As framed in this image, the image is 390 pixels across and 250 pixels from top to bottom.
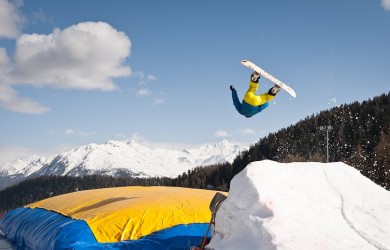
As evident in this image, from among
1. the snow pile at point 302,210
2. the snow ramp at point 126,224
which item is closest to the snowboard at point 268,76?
the snow ramp at point 126,224

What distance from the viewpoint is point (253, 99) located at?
340 inches

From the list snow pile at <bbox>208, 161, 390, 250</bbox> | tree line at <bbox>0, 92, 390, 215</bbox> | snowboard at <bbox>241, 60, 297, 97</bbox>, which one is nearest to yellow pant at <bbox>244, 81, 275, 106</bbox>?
snowboard at <bbox>241, 60, 297, 97</bbox>

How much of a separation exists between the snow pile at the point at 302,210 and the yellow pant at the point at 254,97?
397cm

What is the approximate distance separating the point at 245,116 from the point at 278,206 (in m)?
5.50

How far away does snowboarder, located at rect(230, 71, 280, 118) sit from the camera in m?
8.66

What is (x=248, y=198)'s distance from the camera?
13.4ft

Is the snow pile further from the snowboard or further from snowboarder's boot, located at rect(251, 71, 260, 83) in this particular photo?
the snowboard

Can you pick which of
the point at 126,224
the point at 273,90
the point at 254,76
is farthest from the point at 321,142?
the point at 126,224

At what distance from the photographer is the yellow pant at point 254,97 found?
8641 millimetres

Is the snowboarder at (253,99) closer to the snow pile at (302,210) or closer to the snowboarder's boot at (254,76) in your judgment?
the snowboarder's boot at (254,76)

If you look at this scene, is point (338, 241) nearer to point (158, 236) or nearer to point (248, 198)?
point (248, 198)

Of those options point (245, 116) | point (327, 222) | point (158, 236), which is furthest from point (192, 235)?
point (327, 222)

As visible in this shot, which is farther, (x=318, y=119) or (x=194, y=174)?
(x=194, y=174)

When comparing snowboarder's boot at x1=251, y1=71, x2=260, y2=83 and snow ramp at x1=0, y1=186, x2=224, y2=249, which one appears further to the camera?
snowboarder's boot at x1=251, y1=71, x2=260, y2=83
